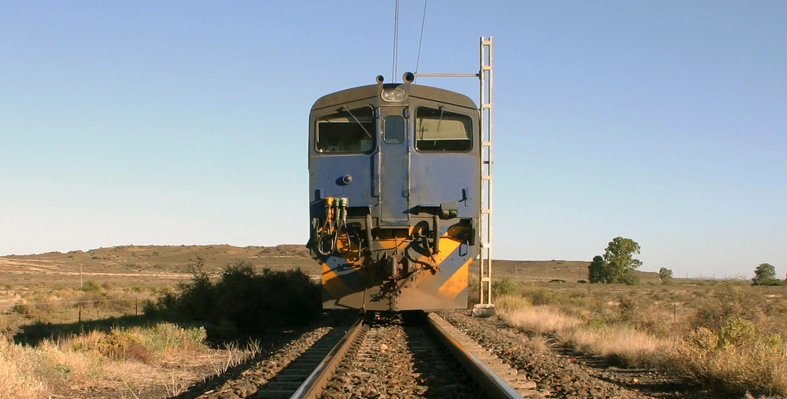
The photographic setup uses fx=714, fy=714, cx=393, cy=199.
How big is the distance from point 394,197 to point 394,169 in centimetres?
50

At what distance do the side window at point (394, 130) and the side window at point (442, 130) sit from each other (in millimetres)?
300

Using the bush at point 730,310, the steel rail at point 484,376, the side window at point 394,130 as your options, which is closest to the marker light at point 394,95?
the side window at point 394,130

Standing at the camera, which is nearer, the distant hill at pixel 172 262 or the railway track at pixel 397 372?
the railway track at pixel 397 372

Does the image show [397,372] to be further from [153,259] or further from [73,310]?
[153,259]

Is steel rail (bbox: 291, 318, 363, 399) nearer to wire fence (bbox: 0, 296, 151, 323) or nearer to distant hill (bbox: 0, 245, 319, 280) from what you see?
wire fence (bbox: 0, 296, 151, 323)

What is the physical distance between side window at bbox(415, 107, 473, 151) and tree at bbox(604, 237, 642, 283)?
190 ft

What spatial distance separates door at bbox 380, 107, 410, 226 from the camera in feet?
40.7

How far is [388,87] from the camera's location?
12875mm

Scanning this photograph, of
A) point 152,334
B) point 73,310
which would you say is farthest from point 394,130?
point 73,310

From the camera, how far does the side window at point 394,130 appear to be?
1272 cm

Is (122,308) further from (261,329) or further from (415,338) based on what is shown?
(415,338)

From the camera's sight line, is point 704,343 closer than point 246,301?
Yes

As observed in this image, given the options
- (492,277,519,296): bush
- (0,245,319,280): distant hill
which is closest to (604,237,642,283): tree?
(0,245,319,280): distant hill

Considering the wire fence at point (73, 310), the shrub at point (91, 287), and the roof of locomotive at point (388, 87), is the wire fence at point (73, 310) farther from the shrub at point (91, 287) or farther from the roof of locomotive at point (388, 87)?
the roof of locomotive at point (388, 87)
